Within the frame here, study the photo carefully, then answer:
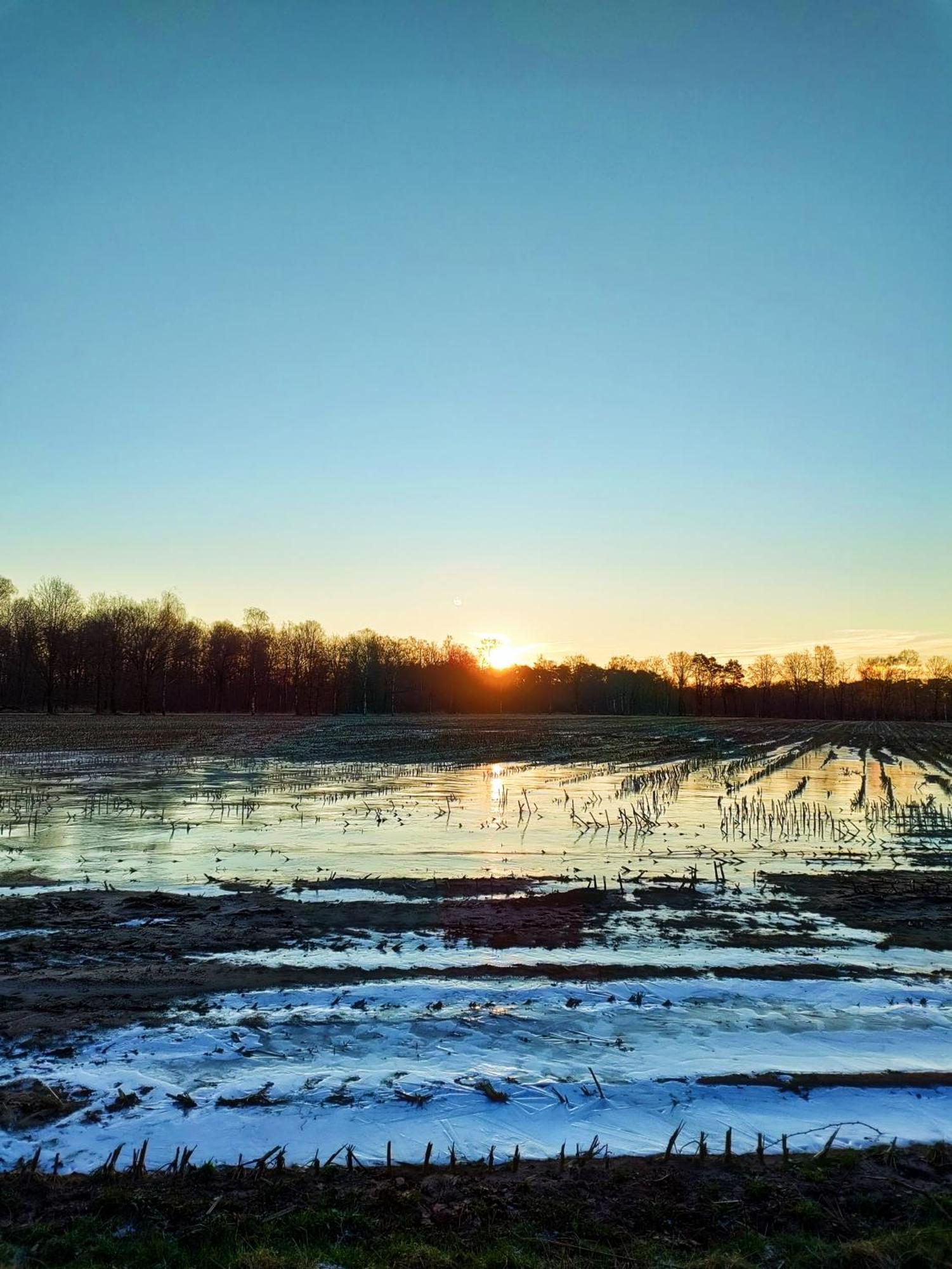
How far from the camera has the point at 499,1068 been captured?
5.93 m

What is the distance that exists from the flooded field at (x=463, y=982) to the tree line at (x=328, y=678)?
264 feet

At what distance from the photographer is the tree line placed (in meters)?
96.4

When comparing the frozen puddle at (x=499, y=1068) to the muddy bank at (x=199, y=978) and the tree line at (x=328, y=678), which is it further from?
the tree line at (x=328, y=678)

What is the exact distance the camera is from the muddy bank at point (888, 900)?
9.59m

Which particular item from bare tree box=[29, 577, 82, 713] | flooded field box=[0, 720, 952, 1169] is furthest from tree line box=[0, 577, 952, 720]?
flooded field box=[0, 720, 952, 1169]

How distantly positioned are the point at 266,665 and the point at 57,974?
124 meters

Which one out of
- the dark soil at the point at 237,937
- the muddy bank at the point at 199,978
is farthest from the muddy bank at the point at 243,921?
the muddy bank at the point at 199,978

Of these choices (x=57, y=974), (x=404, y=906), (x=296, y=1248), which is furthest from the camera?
(x=404, y=906)

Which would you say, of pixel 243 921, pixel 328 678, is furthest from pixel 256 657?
pixel 243 921

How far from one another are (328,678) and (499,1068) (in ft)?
430

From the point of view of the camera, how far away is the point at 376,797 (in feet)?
72.0

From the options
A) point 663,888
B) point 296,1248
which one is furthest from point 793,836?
point 296,1248

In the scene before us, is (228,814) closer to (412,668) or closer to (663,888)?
(663,888)

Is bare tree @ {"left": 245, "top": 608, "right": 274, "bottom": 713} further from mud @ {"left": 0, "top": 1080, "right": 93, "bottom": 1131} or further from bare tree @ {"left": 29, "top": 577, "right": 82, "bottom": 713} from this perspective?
mud @ {"left": 0, "top": 1080, "right": 93, "bottom": 1131}
